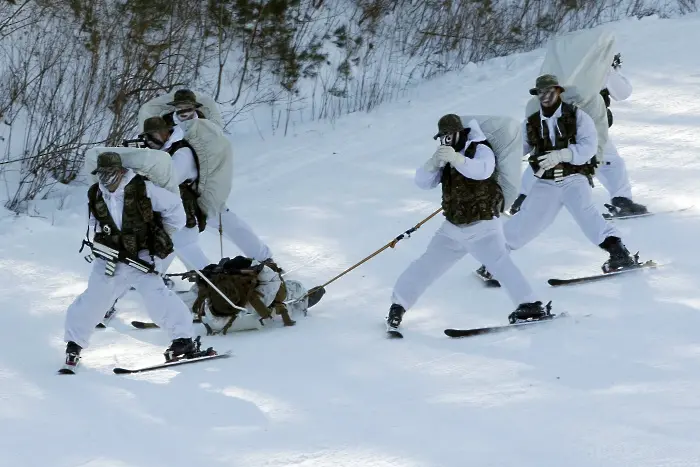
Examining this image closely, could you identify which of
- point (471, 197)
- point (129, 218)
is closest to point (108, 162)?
point (129, 218)

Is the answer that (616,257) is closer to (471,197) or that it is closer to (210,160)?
(471,197)

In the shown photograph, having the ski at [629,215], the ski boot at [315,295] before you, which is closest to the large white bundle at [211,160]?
the ski boot at [315,295]

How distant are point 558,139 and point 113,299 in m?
3.32

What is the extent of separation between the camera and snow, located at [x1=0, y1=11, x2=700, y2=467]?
Result: 510 cm

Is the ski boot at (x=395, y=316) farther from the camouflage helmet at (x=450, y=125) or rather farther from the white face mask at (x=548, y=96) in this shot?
the white face mask at (x=548, y=96)

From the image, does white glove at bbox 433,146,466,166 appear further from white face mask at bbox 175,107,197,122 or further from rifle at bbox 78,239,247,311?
white face mask at bbox 175,107,197,122

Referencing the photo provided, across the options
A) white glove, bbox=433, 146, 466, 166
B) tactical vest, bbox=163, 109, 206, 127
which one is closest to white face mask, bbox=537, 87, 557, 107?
white glove, bbox=433, 146, 466, 166

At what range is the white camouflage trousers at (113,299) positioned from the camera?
6426 mm

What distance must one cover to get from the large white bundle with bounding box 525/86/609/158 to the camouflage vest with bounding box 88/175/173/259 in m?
2.98

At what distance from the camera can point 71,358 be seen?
6.41 meters

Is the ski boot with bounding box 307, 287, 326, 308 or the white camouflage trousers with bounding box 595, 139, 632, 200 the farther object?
the white camouflage trousers with bounding box 595, 139, 632, 200

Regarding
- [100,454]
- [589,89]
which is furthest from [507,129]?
[100,454]

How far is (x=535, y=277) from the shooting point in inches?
319

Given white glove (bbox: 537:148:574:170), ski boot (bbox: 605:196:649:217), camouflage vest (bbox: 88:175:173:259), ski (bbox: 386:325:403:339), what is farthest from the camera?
ski boot (bbox: 605:196:649:217)
